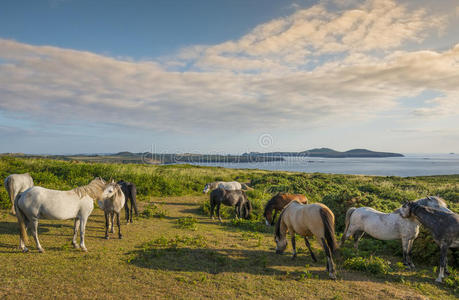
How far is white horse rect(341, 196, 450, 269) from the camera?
7.61m

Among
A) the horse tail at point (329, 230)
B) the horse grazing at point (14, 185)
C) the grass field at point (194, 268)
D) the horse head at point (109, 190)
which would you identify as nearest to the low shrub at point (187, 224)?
the grass field at point (194, 268)

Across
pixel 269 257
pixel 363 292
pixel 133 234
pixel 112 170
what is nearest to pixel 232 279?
pixel 269 257

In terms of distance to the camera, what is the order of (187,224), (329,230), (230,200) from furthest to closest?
(230,200)
(187,224)
(329,230)

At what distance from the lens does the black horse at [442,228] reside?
6668 millimetres

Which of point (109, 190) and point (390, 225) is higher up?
point (109, 190)

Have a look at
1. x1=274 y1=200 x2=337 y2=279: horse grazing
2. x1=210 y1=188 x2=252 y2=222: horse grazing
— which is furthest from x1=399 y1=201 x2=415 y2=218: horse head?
x1=210 y1=188 x2=252 y2=222: horse grazing

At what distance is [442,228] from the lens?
679cm

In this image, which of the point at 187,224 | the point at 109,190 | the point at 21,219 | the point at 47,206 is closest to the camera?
the point at 47,206

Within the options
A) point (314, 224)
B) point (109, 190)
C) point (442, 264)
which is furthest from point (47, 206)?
point (442, 264)

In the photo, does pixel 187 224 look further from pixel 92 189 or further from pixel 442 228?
pixel 442 228

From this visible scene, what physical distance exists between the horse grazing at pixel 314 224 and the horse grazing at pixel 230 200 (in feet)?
18.5

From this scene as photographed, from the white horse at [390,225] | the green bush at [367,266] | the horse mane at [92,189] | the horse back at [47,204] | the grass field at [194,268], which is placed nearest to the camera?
the grass field at [194,268]

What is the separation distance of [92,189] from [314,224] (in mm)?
7275

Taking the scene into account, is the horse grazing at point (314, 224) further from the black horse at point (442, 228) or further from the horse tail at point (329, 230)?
the black horse at point (442, 228)
